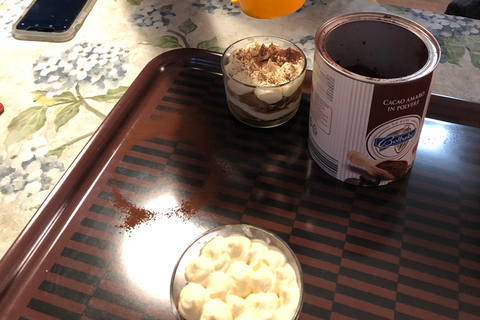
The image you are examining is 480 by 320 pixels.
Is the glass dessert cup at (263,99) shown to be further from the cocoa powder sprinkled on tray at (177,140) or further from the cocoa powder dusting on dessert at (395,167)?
the cocoa powder dusting on dessert at (395,167)

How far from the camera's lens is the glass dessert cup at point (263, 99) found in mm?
688

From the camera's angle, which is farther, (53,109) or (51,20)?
(51,20)

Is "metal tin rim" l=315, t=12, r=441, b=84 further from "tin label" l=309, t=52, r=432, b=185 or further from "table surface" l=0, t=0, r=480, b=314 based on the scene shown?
"table surface" l=0, t=0, r=480, b=314

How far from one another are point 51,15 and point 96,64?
188 millimetres

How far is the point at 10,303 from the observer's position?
1.81ft

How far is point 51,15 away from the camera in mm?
963

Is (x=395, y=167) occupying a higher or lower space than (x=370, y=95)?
lower

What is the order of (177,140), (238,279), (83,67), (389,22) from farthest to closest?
1. (83,67)
2. (177,140)
3. (389,22)
4. (238,279)

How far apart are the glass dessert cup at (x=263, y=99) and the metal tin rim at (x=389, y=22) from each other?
10 centimetres

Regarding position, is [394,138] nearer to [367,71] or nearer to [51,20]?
[367,71]

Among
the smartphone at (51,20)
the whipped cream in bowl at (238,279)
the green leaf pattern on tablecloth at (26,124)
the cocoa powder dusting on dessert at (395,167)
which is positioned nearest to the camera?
the whipped cream in bowl at (238,279)

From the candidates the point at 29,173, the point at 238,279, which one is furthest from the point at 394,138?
the point at 29,173

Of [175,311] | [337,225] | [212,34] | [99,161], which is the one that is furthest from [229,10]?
[175,311]

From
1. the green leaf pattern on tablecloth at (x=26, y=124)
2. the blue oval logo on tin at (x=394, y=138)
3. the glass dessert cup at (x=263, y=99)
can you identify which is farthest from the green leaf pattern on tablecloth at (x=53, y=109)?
the blue oval logo on tin at (x=394, y=138)
